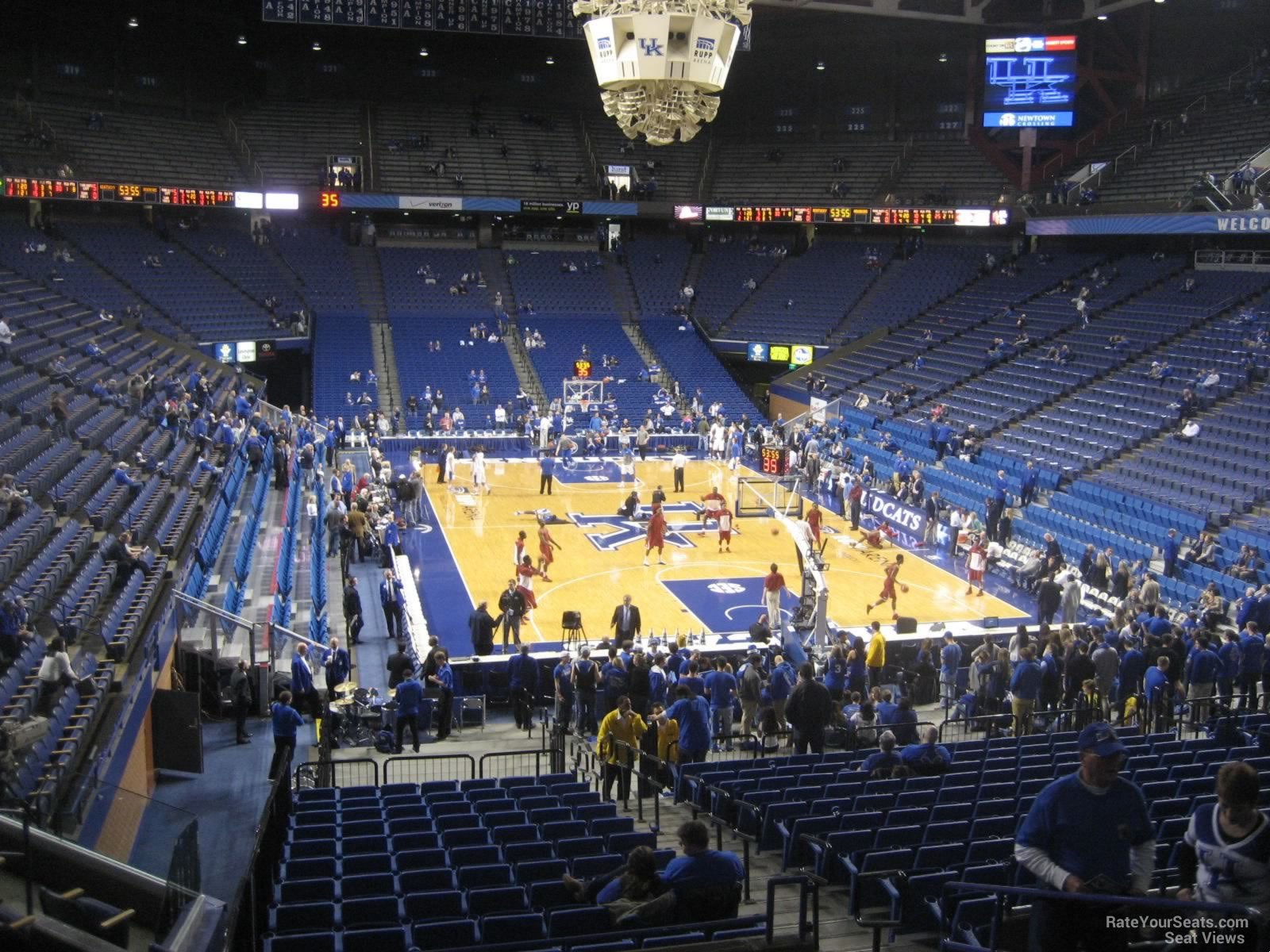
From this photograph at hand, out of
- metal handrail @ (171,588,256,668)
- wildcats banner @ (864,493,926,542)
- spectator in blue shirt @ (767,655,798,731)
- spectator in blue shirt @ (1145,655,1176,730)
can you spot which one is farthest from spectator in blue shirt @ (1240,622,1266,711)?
metal handrail @ (171,588,256,668)

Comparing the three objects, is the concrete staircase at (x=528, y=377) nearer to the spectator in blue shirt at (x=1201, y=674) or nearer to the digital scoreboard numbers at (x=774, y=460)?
the digital scoreboard numbers at (x=774, y=460)

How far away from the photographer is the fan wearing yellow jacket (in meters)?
12.6

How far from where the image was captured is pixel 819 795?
10672 mm

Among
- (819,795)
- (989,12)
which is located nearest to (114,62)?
(989,12)

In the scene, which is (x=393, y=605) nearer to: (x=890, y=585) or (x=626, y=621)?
(x=626, y=621)

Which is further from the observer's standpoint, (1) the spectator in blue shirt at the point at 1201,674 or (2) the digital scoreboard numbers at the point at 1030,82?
(2) the digital scoreboard numbers at the point at 1030,82

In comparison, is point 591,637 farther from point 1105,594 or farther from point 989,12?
point 989,12

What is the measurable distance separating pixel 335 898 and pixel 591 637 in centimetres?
1413

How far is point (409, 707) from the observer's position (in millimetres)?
15492

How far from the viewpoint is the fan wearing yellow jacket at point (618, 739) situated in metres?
12.6

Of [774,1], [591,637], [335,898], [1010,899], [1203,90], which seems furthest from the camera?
[1203,90]

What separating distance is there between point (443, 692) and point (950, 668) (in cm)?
747

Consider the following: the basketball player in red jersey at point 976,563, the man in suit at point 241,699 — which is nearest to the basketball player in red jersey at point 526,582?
the man in suit at point 241,699

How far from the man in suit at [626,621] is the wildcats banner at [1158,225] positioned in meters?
25.1
